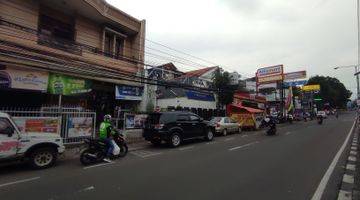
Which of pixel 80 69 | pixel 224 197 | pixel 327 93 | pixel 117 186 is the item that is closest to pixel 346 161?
pixel 224 197

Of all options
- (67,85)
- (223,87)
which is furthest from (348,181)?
(223,87)

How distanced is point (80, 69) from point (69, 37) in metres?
2.25

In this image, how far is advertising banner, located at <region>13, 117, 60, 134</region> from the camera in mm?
12375

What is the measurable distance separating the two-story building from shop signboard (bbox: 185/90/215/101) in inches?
354

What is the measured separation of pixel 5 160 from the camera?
32.1 ft

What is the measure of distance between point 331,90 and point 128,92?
9595 cm

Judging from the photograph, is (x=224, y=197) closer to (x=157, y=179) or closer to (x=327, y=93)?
(x=157, y=179)

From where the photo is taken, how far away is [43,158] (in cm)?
1070

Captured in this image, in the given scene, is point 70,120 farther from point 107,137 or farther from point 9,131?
point 9,131

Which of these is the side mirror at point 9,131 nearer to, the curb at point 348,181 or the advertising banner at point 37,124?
the advertising banner at point 37,124

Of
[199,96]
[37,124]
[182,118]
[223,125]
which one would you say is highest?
[199,96]

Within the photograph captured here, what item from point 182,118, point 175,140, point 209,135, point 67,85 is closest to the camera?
point 175,140

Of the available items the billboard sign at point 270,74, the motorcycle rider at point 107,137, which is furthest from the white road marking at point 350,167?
the billboard sign at point 270,74

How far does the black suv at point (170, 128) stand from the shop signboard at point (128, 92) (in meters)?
4.22
